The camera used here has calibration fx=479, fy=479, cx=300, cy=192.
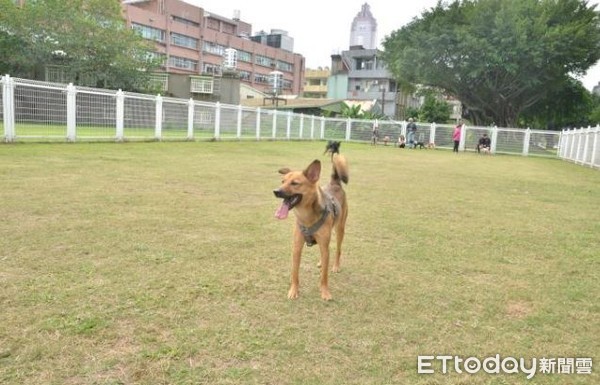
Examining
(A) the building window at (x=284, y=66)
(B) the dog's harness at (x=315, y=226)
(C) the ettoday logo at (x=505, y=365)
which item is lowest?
(C) the ettoday logo at (x=505, y=365)

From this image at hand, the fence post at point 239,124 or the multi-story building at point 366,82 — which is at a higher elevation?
the multi-story building at point 366,82

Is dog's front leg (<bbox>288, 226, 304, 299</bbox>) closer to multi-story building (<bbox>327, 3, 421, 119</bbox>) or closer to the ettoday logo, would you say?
the ettoday logo

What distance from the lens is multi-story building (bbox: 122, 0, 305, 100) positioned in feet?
187

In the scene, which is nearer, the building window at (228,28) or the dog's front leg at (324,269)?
the dog's front leg at (324,269)

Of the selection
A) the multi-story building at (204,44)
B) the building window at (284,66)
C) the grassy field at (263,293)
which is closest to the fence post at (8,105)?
the grassy field at (263,293)

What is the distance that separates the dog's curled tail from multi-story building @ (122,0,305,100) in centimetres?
4649

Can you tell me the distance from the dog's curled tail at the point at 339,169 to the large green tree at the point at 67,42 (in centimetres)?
3456

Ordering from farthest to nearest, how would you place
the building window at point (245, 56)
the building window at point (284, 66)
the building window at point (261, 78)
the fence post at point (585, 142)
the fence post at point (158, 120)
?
the building window at point (284, 66) < the building window at point (261, 78) < the building window at point (245, 56) < the fence post at point (585, 142) < the fence post at point (158, 120)

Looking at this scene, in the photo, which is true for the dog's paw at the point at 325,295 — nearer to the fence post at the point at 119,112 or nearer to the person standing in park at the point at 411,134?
the fence post at the point at 119,112

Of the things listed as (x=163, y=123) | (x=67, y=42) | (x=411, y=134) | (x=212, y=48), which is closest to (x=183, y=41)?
(x=212, y=48)

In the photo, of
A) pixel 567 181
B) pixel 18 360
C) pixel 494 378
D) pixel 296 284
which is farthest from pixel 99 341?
pixel 567 181

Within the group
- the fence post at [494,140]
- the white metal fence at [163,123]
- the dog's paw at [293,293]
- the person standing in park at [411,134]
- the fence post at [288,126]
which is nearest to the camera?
the dog's paw at [293,293]

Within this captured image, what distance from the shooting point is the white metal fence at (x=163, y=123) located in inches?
516

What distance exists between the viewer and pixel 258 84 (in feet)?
239
